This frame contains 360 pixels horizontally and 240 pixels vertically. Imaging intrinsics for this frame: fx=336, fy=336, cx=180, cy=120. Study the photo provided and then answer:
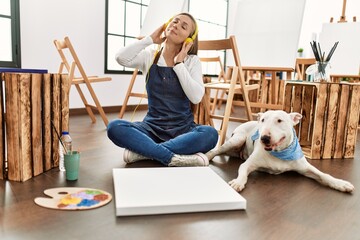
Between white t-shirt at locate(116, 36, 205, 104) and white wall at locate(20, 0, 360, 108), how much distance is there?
167 cm

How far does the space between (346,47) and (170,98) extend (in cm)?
285

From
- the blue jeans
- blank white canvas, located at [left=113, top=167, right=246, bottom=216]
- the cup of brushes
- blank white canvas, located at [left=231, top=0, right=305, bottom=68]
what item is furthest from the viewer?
blank white canvas, located at [left=231, top=0, right=305, bottom=68]

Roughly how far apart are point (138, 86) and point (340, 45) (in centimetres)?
252

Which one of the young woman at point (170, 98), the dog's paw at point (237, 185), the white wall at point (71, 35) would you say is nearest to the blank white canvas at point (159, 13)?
the white wall at point (71, 35)

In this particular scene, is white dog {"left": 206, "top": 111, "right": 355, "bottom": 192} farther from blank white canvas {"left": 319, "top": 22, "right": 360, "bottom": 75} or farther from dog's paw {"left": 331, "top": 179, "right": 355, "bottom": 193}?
blank white canvas {"left": 319, "top": 22, "right": 360, "bottom": 75}

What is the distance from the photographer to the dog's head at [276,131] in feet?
4.79

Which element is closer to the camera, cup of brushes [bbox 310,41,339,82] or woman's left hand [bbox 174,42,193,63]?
woman's left hand [bbox 174,42,193,63]

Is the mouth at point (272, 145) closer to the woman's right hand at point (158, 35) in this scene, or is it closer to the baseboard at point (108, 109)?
the woman's right hand at point (158, 35)

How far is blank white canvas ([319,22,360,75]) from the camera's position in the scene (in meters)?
3.78

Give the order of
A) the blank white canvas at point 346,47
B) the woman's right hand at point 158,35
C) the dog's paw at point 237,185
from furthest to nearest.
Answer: the blank white canvas at point 346,47 < the woman's right hand at point 158,35 < the dog's paw at point 237,185

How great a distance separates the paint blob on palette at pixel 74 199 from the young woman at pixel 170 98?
0.45 metres

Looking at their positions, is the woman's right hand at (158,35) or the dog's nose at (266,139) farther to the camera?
the woman's right hand at (158,35)

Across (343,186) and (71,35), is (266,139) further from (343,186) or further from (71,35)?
(71,35)

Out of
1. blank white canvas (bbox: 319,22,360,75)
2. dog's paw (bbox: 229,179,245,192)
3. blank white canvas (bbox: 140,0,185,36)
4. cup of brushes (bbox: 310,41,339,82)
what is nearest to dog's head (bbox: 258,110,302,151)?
dog's paw (bbox: 229,179,245,192)
